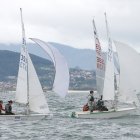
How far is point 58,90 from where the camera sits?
1412 inches

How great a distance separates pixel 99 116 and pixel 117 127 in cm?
463

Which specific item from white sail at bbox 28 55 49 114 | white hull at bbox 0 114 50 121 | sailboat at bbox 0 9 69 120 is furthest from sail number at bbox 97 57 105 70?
white hull at bbox 0 114 50 121

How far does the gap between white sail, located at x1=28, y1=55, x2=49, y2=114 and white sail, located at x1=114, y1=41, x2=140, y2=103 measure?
732cm

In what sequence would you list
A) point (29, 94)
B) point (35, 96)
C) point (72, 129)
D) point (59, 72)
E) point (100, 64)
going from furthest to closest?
point (100, 64)
point (29, 94)
point (35, 96)
point (59, 72)
point (72, 129)

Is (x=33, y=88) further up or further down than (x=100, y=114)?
further up

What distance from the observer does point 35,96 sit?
36438 mm

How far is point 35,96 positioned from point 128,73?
836 centimetres

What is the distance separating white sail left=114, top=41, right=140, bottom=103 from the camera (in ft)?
134

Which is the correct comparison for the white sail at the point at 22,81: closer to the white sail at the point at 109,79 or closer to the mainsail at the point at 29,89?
the mainsail at the point at 29,89

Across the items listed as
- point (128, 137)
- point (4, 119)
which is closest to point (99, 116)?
point (4, 119)

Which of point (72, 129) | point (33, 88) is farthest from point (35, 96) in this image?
point (72, 129)

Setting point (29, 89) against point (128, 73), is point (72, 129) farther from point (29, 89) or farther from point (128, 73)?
point (128, 73)

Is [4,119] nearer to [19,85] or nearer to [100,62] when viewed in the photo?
[19,85]

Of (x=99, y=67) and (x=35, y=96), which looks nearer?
(x=35, y=96)
